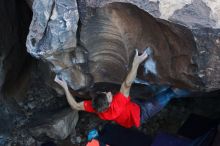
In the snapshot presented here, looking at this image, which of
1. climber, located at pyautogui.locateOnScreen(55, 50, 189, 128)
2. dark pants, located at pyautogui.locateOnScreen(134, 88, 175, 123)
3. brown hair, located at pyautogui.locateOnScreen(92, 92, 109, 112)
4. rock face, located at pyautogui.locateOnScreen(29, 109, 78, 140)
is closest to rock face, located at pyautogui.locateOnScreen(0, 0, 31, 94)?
rock face, located at pyautogui.locateOnScreen(29, 109, 78, 140)

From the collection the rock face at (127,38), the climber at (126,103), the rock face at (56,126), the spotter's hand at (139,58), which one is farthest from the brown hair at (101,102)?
the rock face at (56,126)

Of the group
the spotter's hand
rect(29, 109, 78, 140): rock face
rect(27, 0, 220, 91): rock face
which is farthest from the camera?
rect(29, 109, 78, 140): rock face

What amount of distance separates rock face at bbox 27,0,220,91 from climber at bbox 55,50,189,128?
6 cm

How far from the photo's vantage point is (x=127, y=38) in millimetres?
2645

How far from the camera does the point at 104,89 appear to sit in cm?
310

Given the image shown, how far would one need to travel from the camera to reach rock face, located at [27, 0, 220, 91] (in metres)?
2.41

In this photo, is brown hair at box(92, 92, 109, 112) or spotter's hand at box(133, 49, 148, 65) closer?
spotter's hand at box(133, 49, 148, 65)

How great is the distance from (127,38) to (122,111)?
0.53 meters

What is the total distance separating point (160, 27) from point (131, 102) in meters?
0.72

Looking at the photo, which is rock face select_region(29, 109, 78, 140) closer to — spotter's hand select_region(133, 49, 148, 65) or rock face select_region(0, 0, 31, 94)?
rock face select_region(0, 0, 31, 94)

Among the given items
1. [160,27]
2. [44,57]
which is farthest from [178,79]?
[44,57]

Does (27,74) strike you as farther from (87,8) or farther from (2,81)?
(87,8)

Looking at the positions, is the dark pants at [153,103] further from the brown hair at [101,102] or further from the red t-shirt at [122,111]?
the brown hair at [101,102]

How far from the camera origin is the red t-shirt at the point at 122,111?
9.48 ft
